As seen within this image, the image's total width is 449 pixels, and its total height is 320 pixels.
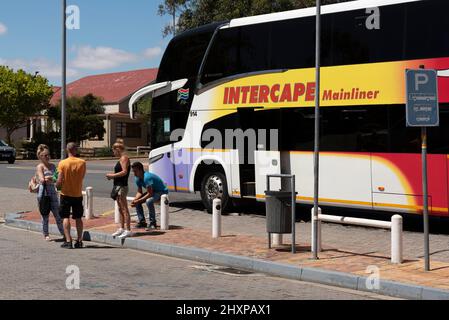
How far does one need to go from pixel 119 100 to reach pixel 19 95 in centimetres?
1234

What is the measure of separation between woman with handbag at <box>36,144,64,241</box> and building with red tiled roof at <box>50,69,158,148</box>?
147 feet

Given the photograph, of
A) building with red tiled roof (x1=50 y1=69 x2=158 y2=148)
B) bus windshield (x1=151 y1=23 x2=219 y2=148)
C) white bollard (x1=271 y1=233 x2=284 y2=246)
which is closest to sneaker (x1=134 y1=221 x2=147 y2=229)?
white bollard (x1=271 y1=233 x2=284 y2=246)

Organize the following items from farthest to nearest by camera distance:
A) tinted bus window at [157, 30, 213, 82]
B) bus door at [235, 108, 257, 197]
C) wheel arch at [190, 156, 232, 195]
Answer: tinted bus window at [157, 30, 213, 82] < wheel arch at [190, 156, 232, 195] < bus door at [235, 108, 257, 197]

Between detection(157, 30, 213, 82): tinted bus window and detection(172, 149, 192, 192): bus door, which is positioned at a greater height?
detection(157, 30, 213, 82): tinted bus window

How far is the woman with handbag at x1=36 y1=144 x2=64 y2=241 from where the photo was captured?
11.0m

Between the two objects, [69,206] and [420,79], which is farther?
[69,206]

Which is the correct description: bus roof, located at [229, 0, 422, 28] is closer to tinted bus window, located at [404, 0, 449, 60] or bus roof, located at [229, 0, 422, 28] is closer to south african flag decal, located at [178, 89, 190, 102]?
tinted bus window, located at [404, 0, 449, 60]

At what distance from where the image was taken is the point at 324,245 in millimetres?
10398

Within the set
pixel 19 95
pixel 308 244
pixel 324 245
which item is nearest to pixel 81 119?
pixel 19 95

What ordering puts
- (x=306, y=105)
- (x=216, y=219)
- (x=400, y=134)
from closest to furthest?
1. (x=216, y=219)
2. (x=400, y=134)
3. (x=306, y=105)

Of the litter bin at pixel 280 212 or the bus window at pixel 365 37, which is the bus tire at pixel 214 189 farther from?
the litter bin at pixel 280 212

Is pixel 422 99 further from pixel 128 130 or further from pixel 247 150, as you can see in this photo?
pixel 128 130

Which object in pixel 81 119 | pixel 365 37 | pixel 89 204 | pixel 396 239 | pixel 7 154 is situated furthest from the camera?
pixel 81 119

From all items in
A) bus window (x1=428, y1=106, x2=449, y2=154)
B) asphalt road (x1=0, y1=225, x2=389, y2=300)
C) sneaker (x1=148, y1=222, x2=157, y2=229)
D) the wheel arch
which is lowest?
asphalt road (x1=0, y1=225, x2=389, y2=300)
